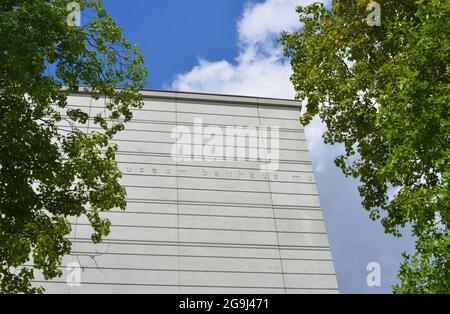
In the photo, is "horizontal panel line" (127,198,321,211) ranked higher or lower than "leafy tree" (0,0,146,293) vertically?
higher

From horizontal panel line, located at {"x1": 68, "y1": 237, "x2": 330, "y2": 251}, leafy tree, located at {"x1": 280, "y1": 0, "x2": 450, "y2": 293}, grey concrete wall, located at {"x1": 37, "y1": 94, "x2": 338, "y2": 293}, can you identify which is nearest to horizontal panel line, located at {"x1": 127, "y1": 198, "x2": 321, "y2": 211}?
grey concrete wall, located at {"x1": 37, "y1": 94, "x2": 338, "y2": 293}

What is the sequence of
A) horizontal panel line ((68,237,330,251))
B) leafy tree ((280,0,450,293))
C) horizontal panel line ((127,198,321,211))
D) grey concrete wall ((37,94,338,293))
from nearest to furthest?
leafy tree ((280,0,450,293)) < grey concrete wall ((37,94,338,293)) < horizontal panel line ((68,237,330,251)) < horizontal panel line ((127,198,321,211))

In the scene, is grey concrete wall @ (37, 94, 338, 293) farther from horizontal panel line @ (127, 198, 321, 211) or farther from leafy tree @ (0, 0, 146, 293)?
leafy tree @ (0, 0, 146, 293)

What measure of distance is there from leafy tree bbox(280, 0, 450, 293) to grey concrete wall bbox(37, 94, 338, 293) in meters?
7.66

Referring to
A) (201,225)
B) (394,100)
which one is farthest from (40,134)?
(201,225)

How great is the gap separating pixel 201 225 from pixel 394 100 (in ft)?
43.5

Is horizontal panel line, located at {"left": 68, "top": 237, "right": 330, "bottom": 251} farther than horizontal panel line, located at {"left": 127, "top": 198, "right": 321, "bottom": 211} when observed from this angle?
No

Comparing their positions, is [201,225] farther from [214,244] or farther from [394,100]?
[394,100]

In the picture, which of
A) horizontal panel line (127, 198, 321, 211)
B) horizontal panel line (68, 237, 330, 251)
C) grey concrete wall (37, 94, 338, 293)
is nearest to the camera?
grey concrete wall (37, 94, 338, 293)

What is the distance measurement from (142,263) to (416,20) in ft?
48.3

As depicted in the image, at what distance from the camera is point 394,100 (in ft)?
38.7

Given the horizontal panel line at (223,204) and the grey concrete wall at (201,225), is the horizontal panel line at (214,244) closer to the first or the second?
the grey concrete wall at (201,225)

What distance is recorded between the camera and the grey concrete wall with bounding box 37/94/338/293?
70.7 ft
